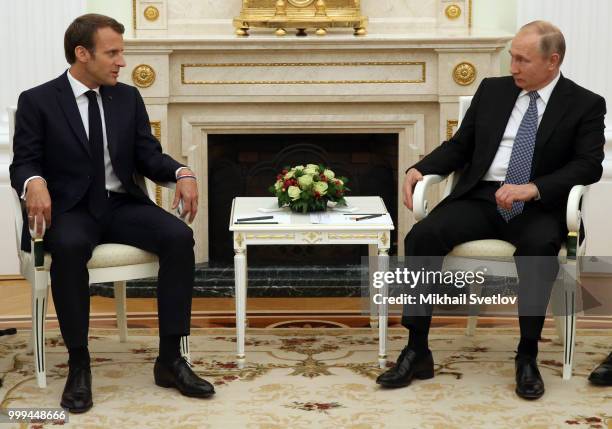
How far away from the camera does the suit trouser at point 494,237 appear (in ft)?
12.7

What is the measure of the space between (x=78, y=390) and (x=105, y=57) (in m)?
1.24

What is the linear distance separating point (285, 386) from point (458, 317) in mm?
1372

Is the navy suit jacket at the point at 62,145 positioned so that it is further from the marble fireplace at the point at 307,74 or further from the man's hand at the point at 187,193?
the marble fireplace at the point at 307,74

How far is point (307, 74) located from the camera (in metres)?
5.68

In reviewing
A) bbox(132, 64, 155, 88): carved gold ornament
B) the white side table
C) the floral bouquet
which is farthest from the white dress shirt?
bbox(132, 64, 155, 88): carved gold ornament

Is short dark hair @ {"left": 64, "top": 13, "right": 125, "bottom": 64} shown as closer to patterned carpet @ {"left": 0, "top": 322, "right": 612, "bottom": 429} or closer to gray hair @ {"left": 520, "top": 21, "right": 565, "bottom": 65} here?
patterned carpet @ {"left": 0, "top": 322, "right": 612, "bottom": 429}

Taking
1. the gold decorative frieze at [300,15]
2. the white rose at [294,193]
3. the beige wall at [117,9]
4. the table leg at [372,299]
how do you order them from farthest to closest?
the beige wall at [117,9]
the gold decorative frieze at [300,15]
the table leg at [372,299]
the white rose at [294,193]

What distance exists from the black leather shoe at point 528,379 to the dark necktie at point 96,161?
1.64 metres

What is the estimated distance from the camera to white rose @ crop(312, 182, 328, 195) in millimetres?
4258

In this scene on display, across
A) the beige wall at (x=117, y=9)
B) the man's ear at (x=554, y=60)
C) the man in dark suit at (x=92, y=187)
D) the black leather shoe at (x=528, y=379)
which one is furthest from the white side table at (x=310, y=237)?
the beige wall at (x=117, y=9)

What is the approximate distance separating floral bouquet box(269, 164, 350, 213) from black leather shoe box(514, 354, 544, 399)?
100 cm

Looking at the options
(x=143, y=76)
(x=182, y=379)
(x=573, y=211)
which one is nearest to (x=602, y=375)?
(x=573, y=211)

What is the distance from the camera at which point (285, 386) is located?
12.8ft

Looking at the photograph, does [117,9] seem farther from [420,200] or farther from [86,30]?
[420,200]
